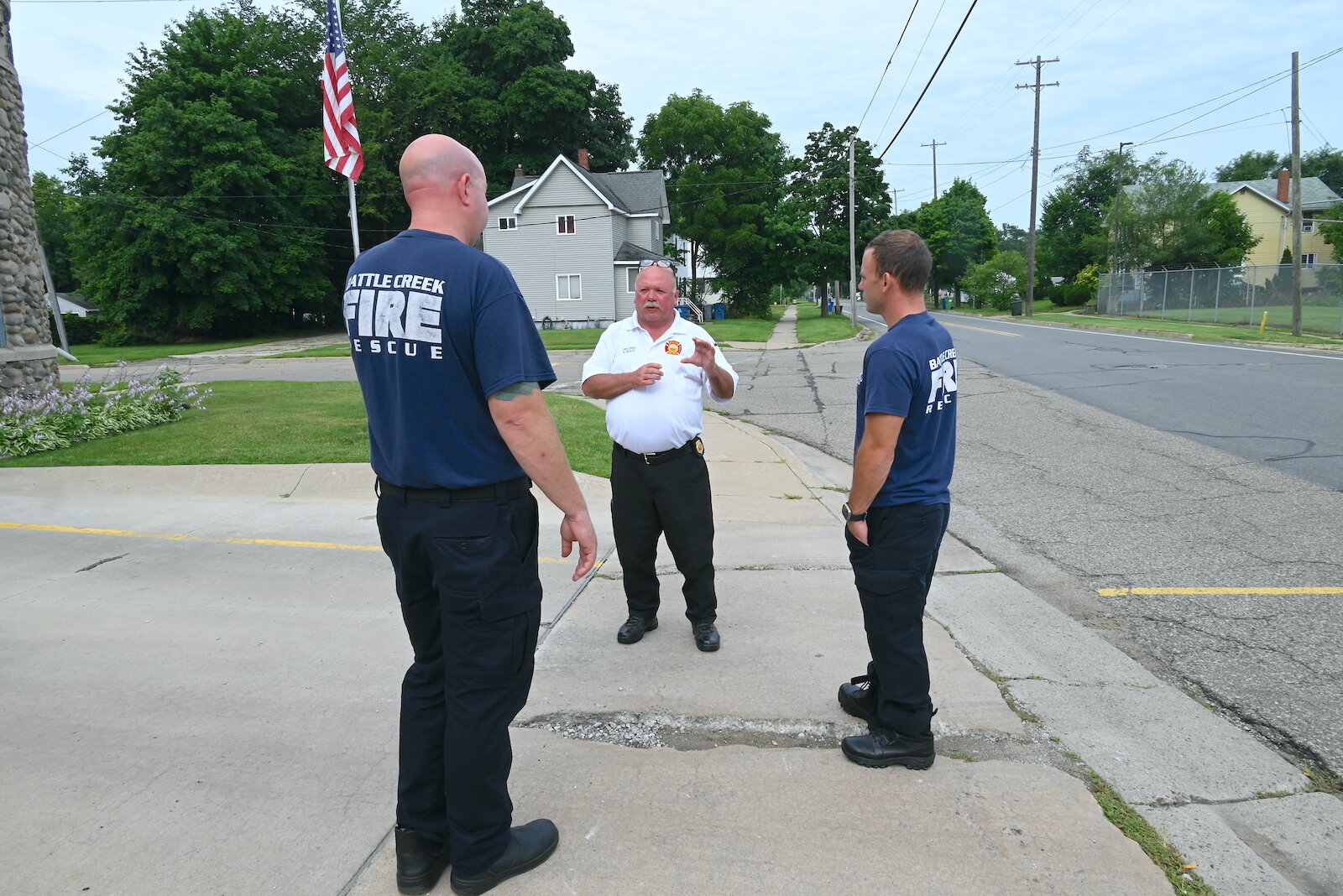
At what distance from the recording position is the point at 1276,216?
58.3 metres

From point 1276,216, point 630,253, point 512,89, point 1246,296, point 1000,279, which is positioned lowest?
point 1246,296

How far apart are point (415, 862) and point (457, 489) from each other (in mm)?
1110

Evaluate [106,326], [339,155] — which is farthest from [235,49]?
[339,155]

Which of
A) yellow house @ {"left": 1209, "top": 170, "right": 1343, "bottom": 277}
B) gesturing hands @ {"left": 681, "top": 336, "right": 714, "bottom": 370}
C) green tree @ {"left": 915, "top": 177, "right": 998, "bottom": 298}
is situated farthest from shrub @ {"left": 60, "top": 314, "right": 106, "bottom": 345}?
yellow house @ {"left": 1209, "top": 170, "right": 1343, "bottom": 277}

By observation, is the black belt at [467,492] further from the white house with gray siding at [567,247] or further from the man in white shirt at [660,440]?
the white house with gray siding at [567,247]

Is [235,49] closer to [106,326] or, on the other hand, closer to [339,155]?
[106,326]

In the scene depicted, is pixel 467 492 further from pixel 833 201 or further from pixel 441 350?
pixel 833 201

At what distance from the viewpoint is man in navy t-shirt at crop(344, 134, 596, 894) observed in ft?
7.55

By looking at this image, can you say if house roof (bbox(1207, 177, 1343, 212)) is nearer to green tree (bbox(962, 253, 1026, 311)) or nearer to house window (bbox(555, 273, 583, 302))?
green tree (bbox(962, 253, 1026, 311))

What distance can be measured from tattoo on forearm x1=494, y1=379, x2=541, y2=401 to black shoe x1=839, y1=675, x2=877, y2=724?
6.46 feet

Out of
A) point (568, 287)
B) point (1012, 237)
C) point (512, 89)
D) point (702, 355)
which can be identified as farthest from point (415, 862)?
point (1012, 237)

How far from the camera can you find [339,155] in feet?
34.4

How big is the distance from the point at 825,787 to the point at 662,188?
4646 cm

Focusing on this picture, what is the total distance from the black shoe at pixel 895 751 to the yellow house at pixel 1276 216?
6644 centimetres
